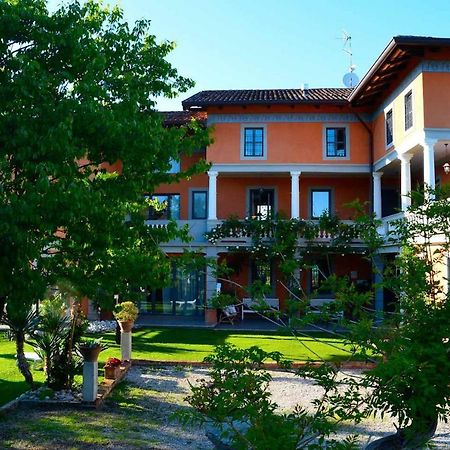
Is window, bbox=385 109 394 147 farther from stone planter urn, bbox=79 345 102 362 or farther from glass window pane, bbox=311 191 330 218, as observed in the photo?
stone planter urn, bbox=79 345 102 362

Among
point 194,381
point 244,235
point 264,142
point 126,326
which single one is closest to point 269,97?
point 264,142

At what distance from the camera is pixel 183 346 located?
15.2 meters

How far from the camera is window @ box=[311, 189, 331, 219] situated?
24.1 meters

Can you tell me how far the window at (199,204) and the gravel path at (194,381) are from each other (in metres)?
13.2

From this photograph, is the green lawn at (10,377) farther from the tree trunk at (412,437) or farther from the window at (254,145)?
the window at (254,145)

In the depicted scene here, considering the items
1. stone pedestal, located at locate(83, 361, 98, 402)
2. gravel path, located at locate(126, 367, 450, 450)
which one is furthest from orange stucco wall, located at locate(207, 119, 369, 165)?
stone pedestal, located at locate(83, 361, 98, 402)

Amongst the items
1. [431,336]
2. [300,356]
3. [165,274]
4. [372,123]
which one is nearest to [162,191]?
[372,123]

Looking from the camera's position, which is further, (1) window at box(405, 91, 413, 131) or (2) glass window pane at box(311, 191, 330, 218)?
(2) glass window pane at box(311, 191, 330, 218)

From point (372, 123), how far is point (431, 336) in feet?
63.5

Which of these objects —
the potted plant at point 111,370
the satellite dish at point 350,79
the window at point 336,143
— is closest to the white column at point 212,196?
the window at point 336,143

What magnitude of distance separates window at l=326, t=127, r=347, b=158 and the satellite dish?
12.3 ft

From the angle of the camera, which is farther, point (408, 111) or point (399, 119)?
point (399, 119)

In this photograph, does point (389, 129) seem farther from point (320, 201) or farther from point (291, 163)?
point (320, 201)

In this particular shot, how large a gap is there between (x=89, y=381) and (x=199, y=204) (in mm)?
16450
